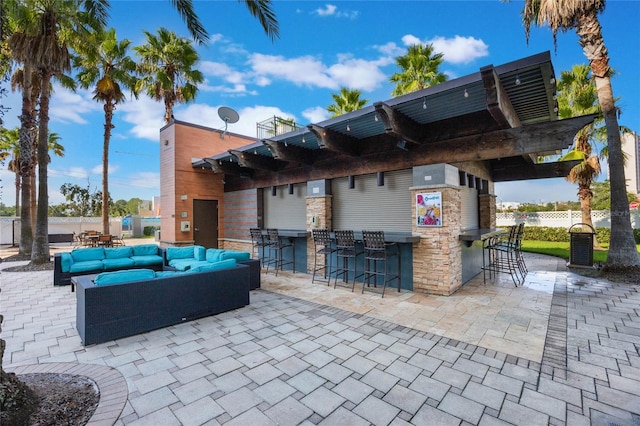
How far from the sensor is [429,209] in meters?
5.34

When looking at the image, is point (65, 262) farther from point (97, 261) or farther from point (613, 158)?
point (613, 158)

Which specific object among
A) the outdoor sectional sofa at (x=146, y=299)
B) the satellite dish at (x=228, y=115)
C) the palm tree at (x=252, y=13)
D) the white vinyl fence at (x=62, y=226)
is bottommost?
the outdoor sectional sofa at (x=146, y=299)

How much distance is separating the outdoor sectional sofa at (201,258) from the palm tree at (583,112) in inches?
387

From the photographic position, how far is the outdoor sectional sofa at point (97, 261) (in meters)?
6.18

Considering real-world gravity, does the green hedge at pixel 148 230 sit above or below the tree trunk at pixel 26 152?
below

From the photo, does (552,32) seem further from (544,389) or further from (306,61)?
(544,389)

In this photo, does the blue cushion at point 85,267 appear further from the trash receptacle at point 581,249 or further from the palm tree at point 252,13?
the trash receptacle at point 581,249

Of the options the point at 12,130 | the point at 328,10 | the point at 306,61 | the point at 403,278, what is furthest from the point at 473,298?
the point at 12,130

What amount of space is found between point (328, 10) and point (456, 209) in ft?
18.7

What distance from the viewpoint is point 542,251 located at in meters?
10.7

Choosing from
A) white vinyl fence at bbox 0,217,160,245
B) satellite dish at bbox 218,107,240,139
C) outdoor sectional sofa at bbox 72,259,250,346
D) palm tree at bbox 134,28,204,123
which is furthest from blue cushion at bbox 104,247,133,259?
white vinyl fence at bbox 0,217,160,245

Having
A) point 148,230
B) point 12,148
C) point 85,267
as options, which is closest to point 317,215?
point 85,267

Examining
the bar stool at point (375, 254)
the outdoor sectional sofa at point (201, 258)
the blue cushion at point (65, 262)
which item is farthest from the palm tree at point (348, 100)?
the blue cushion at point (65, 262)

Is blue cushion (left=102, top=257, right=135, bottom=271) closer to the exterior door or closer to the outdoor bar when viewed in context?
the outdoor bar
